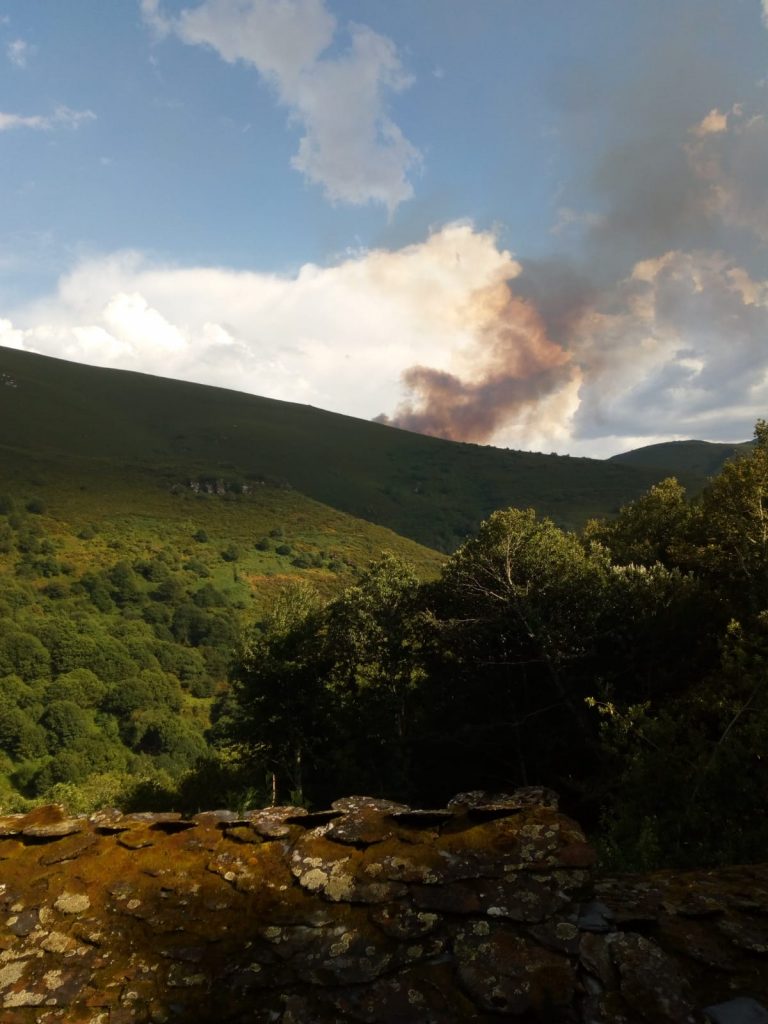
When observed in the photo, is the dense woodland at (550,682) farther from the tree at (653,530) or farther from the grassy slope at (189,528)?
the grassy slope at (189,528)

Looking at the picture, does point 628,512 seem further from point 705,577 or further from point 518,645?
point 518,645

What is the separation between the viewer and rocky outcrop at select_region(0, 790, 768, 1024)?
334cm

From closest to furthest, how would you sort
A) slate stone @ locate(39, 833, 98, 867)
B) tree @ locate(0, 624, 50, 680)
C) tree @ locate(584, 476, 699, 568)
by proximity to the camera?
1. slate stone @ locate(39, 833, 98, 867)
2. tree @ locate(584, 476, 699, 568)
3. tree @ locate(0, 624, 50, 680)

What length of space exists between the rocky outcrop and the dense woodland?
5669 mm

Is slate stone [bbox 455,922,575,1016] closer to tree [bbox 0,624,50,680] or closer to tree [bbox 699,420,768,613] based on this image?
tree [bbox 699,420,768,613]

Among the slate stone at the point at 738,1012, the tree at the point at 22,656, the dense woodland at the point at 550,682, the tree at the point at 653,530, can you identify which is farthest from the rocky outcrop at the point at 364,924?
the tree at the point at 22,656

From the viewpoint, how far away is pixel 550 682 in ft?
74.3

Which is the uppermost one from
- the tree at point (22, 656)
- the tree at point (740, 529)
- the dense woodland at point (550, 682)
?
the tree at point (740, 529)

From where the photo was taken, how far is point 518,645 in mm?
22953

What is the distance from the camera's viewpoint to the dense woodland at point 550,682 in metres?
11.5

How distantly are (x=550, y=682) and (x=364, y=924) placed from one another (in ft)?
66.9

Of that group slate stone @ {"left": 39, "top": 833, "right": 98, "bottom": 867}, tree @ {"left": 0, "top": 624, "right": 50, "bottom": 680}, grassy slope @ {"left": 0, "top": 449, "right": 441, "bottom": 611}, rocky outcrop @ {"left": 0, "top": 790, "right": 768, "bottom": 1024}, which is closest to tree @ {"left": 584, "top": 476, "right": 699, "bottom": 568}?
rocky outcrop @ {"left": 0, "top": 790, "right": 768, "bottom": 1024}

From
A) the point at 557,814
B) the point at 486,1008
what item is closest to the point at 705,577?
the point at 557,814

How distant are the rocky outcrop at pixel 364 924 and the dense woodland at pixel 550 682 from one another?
567 cm
